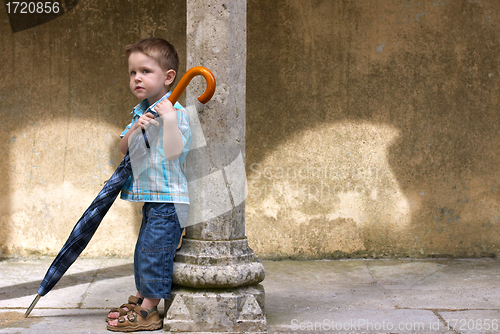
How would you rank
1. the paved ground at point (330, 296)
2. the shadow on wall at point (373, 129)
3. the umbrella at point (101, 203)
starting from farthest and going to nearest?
1. the shadow on wall at point (373, 129)
2. the paved ground at point (330, 296)
3. the umbrella at point (101, 203)

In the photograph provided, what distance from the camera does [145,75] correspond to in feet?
7.86

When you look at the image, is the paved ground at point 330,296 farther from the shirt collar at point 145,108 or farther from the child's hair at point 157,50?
the child's hair at point 157,50

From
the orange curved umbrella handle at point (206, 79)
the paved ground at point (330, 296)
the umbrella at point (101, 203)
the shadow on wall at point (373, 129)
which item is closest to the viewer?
the orange curved umbrella handle at point (206, 79)

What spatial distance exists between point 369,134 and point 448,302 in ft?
5.28

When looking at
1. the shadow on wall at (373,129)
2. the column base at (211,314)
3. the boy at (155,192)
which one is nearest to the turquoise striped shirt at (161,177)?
the boy at (155,192)

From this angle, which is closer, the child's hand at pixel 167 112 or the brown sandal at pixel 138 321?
the child's hand at pixel 167 112

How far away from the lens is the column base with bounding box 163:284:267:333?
239cm

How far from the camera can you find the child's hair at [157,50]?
238cm

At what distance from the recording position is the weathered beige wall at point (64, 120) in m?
4.24

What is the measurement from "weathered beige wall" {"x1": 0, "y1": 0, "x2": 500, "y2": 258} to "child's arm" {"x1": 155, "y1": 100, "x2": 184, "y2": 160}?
195 centimetres

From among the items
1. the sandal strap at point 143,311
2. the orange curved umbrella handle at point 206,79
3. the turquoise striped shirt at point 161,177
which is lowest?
the sandal strap at point 143,311

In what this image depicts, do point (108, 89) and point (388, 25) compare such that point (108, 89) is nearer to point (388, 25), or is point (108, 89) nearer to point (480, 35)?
point (388, 25)

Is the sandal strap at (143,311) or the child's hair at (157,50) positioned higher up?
the child's hair at (157,50)

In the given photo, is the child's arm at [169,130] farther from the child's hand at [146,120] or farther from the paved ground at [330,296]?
the paved ground at [330,296]
